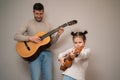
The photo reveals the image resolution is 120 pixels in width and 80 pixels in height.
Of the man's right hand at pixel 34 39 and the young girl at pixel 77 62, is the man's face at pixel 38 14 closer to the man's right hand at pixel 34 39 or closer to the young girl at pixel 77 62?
the man's right hand at pixel 34 39

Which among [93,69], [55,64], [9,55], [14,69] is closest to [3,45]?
[9,55]

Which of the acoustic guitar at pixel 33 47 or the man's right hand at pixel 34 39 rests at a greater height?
the man's right hand at pixel 34 39

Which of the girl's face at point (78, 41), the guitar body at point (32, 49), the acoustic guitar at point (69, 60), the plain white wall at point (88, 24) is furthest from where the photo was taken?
the plain white wall at point (88, 24)

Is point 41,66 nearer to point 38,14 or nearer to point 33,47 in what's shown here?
point 33,47

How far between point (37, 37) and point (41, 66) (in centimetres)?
37

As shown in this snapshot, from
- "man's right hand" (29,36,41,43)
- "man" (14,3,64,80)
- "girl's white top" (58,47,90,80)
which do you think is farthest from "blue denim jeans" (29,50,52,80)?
"girl's white top" (58,47,90,80)

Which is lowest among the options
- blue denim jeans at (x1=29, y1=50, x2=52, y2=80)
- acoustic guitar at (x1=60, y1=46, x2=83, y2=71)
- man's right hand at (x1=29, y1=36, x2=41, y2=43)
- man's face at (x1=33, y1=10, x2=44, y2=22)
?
blue denim jeans at (x1=29, y1=50, x2=52, y2=80)

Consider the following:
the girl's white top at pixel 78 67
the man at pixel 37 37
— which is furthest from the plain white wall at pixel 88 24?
the girl's white top at pixel 78 67

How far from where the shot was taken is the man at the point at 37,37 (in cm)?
248

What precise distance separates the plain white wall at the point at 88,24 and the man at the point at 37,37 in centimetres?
39

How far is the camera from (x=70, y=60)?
1861 mm

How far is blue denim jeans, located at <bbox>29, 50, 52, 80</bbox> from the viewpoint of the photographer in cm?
249

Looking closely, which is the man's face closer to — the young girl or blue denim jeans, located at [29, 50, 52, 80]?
blue denim jeans, located at [29, 50, 52, 80]

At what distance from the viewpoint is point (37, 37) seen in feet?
8.09
